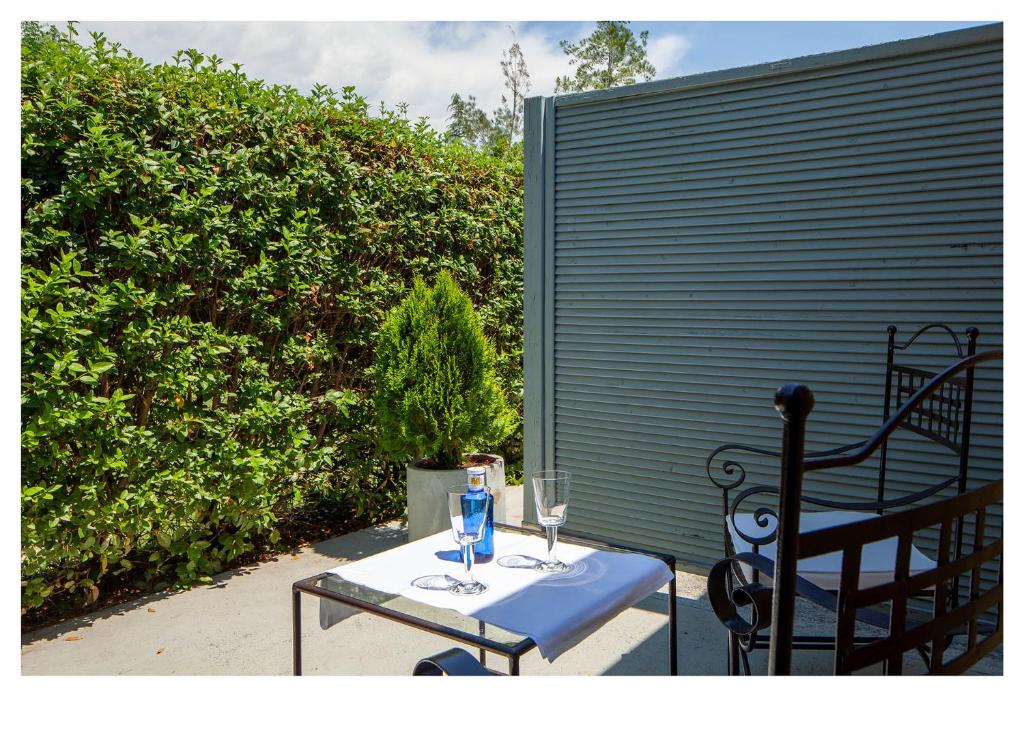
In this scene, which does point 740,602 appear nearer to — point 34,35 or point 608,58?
Answer: point 34,35

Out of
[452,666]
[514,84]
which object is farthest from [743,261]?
[514,84]

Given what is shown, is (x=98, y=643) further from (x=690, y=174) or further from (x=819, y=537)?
(x=690, y=174)

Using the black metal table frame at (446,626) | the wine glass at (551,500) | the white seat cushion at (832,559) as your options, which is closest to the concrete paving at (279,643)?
the white seat cushion at (832,559)

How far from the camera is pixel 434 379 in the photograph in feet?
13.4

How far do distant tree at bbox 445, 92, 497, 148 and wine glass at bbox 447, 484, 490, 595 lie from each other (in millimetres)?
23343

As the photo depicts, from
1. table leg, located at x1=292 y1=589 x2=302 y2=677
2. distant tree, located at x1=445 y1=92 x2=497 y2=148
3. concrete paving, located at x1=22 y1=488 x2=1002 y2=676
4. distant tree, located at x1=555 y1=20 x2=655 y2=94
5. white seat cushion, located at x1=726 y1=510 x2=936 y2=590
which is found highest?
distant tree, located at x1=555 y1=20 x2=655 y2=94

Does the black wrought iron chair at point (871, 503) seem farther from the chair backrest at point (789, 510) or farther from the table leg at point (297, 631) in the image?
the table leg at point (297, 631)

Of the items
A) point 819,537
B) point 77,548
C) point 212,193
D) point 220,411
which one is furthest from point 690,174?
point 77,548

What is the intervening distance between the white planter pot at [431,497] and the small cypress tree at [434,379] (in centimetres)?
13

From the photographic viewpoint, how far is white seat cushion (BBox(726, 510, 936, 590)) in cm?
232

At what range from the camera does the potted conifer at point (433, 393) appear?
4.09m

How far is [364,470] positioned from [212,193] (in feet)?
5.94

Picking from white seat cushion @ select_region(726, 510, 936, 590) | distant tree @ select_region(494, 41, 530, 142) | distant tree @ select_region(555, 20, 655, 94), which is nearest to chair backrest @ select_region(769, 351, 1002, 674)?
white seat cushion @ select_region(726, 510, 936, 590)

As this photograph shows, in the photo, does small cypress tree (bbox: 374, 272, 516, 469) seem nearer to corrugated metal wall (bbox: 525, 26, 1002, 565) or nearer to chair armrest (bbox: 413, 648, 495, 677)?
corrugated metal wall (bbox: 525, 26, 1002, 565)
